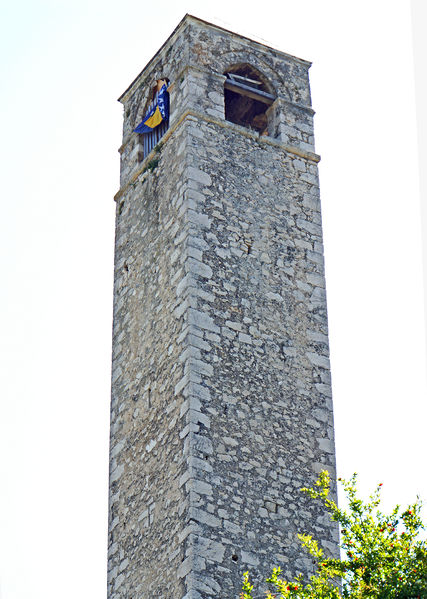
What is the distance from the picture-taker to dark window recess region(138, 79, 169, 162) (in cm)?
2056

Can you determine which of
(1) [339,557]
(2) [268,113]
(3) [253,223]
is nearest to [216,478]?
(1) [339,557]

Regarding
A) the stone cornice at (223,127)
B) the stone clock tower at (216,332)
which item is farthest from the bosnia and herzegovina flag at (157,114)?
the stone cornice at (223,127)

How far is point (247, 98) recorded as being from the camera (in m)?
21.5

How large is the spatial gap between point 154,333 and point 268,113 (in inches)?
178

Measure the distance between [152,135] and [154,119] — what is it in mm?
293

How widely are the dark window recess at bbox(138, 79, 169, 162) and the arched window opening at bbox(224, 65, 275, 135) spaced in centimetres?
106

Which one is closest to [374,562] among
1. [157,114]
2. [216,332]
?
[216,332]

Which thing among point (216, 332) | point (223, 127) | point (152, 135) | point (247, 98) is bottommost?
point (216, 332)

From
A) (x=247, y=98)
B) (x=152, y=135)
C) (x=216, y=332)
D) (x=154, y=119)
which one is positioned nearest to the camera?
(x=216, y=332)

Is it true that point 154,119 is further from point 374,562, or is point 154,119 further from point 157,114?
point 374,562

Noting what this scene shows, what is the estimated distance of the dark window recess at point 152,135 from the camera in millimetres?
20562

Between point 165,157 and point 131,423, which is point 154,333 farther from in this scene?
point 165,157

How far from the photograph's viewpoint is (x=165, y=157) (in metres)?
19.9

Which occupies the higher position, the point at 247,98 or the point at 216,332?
the point at 247,98
